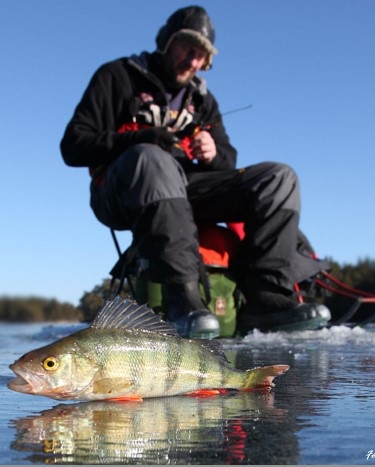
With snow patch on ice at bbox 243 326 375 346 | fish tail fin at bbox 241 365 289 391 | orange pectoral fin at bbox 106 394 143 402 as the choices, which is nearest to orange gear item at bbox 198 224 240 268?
snow patch on ice at bbox 243 326 375 346

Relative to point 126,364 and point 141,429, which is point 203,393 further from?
point 141,429

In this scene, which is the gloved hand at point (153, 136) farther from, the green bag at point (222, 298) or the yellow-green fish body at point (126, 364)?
the yellow-green fish body at point (126, 364)

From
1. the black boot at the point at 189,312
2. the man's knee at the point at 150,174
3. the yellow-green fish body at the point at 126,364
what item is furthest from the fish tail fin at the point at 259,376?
the man's knee at the point at 150,174

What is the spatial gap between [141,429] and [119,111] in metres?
4.60

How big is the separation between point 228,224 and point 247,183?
52cm

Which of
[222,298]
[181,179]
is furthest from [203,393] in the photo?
[222,298]

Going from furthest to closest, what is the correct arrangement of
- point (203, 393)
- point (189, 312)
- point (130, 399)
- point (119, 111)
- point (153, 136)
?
point (119, 111), point (153, 136), point (189, 312), point (203, 393), point (130, 399)

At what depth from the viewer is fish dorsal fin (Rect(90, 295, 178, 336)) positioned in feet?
7.75

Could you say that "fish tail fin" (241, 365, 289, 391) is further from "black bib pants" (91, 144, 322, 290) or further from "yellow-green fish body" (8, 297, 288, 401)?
"black bib pants" (91, 144, 322, 290)

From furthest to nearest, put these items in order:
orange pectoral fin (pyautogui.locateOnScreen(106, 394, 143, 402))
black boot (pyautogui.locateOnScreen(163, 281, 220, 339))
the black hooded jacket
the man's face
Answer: the man's face < the black hooded jacket < black boot (pyautogui.locateOnScreen(163, 281, 220, 339)) < orange pectoral fin (pyautogui.locateOnScreen(106, 394, 143, 402))

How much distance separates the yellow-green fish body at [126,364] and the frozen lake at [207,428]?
5cm

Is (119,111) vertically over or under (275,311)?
over

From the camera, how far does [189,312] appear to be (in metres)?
5.03

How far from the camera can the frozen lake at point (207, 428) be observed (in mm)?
1494
